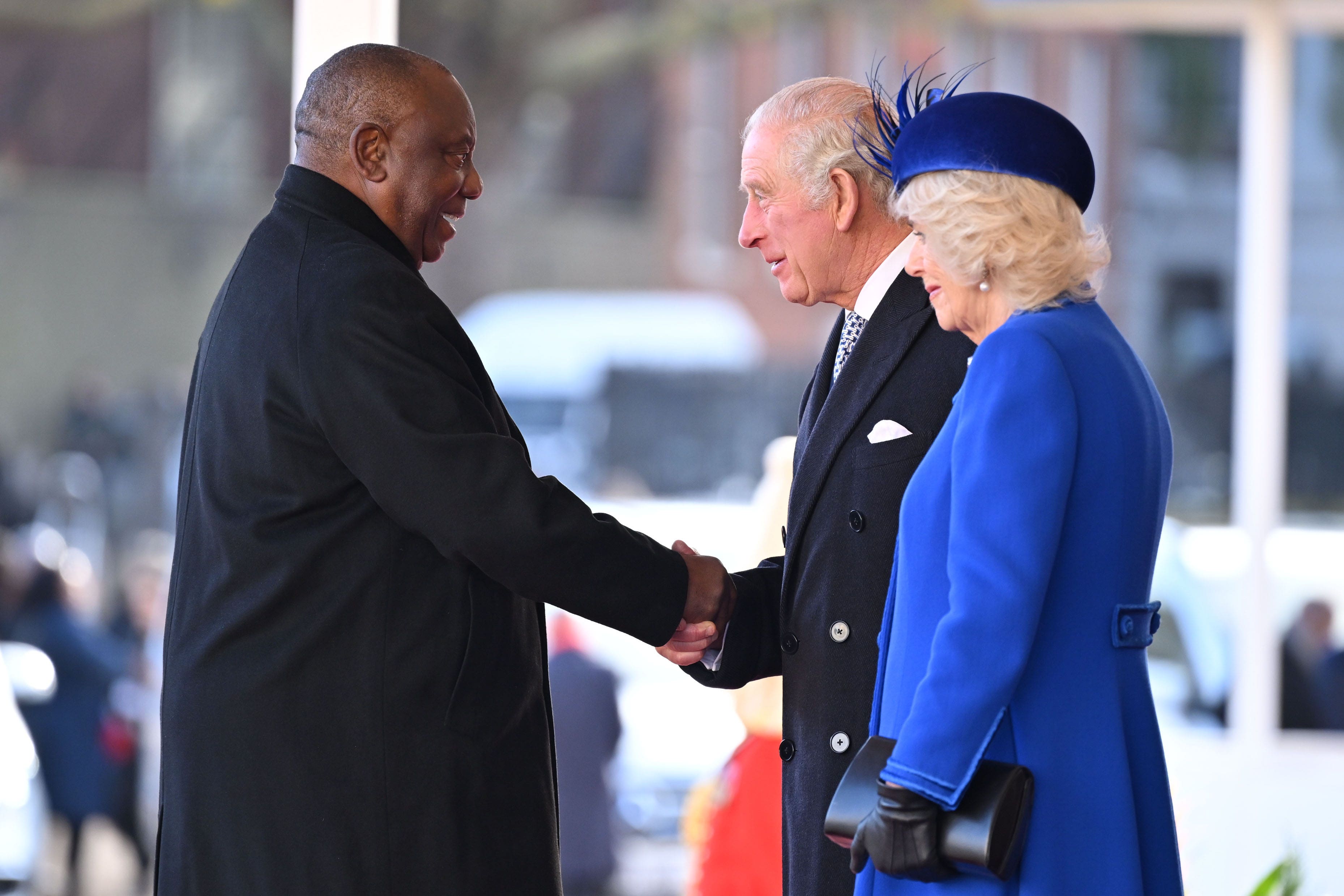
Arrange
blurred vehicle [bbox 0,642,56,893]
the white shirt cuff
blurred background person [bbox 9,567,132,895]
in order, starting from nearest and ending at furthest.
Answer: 1. the white shirt cuff
2. blurred vehicle [bbox 0,642,56,893]
3. blurred background person [bbox 9,567,132,895]

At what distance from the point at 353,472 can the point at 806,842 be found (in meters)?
0.81

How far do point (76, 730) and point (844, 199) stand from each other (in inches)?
211

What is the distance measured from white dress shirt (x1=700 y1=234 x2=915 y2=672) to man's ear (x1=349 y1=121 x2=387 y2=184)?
706mm

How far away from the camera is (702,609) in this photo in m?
2.17

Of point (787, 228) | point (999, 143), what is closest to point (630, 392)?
point (787, 228)

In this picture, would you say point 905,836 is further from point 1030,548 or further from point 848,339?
point 848,339

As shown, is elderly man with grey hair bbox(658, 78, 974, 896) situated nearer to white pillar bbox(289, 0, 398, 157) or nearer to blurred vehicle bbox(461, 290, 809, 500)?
white pillar bbox(289, 0, 398, 157)

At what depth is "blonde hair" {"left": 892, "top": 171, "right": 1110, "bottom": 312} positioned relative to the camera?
1642mm

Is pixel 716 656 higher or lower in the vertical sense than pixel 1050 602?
lower

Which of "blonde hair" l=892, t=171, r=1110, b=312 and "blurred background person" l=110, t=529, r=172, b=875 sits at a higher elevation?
"blonde hair" l=892, t=171, r=1110, b=312

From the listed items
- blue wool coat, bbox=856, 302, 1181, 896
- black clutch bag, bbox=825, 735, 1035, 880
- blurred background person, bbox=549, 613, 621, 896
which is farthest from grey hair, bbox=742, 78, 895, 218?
blurred background person, bbox=549, 613, 621, 896

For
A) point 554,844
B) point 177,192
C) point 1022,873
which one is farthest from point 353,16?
point 177,192

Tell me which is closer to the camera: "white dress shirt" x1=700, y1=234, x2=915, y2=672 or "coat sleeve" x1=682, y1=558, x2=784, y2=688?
"white dress shirt" x1=700, y1=234, x2=915, y2=672

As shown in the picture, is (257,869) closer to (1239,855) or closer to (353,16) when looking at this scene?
(353,16)
